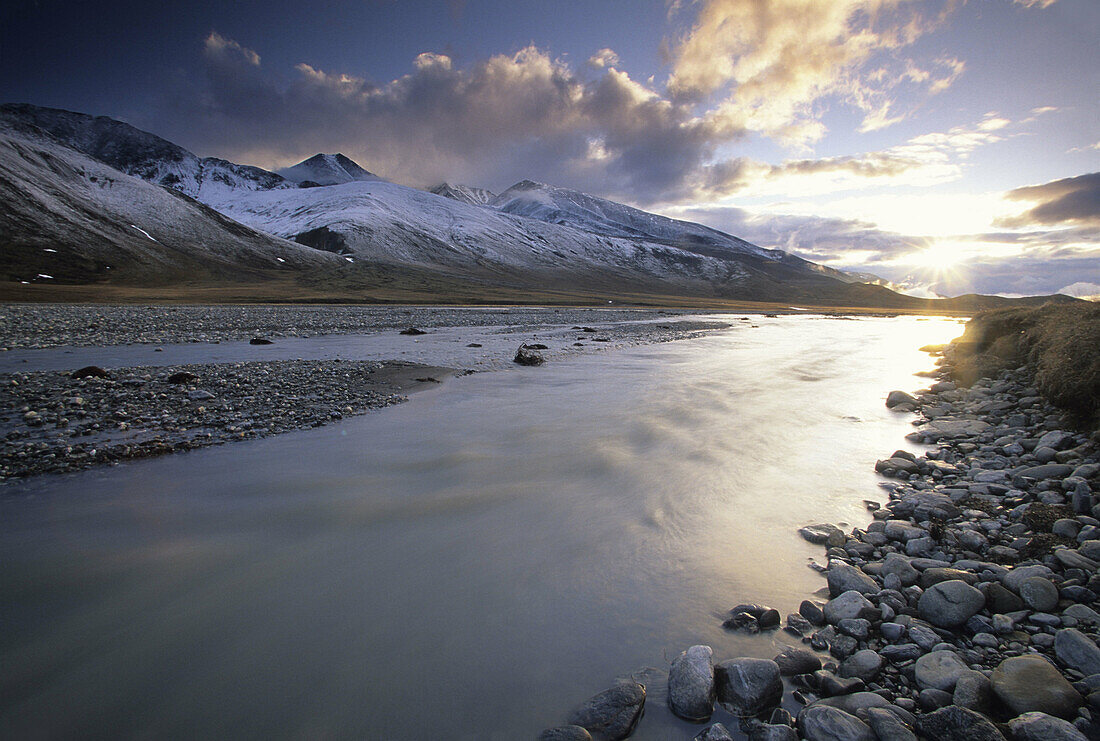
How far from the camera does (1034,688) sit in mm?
3141

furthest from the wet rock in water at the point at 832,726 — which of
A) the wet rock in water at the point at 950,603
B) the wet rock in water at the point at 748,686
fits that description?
the wet rock in water at the point at 950,603

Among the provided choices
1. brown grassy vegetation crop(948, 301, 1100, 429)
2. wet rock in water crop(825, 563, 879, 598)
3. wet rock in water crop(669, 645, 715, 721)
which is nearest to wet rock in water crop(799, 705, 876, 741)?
wet rock in water crop(669, 645, 715, 721)

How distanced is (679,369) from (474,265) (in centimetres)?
15770

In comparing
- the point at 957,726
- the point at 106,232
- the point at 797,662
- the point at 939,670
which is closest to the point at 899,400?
the point at 939,670

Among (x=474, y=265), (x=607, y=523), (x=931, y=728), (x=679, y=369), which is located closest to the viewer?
(x=931, y=728)

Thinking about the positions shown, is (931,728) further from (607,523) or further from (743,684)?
(607,523)

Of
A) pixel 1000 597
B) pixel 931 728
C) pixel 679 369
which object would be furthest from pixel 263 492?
pixel 679 369

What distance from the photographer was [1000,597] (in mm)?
4207

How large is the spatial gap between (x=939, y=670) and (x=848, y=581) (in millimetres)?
1292

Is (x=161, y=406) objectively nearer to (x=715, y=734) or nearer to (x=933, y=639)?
(x=715, y=734)

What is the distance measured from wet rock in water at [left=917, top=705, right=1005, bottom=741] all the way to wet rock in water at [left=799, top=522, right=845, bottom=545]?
9.47 ft

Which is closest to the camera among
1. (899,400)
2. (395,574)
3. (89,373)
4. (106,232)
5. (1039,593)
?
(1039,593)

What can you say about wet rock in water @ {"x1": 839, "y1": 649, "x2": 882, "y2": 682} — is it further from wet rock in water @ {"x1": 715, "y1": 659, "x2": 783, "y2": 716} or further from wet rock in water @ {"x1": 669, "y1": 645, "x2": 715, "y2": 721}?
wet rock in water @ {"x1": 669, "y1": 645, "x2": 715, "y2": 721}

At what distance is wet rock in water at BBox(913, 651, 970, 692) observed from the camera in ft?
11.1
